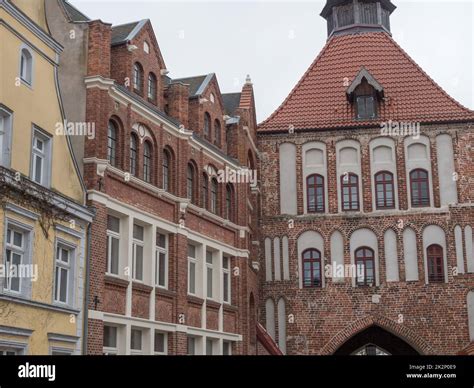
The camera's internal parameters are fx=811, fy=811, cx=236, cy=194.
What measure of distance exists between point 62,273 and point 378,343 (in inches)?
731

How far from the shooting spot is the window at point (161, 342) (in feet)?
75.9

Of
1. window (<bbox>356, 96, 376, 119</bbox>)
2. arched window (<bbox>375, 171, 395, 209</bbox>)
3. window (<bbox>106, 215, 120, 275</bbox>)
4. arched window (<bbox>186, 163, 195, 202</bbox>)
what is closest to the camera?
window (<bbox>106, 215, 120, 275</bbox>)

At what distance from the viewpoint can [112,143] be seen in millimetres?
21594

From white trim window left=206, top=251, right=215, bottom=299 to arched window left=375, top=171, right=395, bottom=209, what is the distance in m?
8.57

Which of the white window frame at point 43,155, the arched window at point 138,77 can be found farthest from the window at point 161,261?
the white window frame at point 43,155

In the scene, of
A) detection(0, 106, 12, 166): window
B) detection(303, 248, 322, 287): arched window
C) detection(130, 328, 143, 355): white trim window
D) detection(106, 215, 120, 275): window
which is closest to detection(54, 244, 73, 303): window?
detection(106, 215, 120, 275): window

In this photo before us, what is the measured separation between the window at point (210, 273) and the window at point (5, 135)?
1095 cm

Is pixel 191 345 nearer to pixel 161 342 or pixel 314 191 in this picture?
pixel 161 342

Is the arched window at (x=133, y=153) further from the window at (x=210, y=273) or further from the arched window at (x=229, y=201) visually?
the arched window at (x=229, y=201)

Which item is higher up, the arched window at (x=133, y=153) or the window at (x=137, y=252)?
the arched window at (x=133, y=153)

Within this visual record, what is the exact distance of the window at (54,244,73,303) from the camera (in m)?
18.5

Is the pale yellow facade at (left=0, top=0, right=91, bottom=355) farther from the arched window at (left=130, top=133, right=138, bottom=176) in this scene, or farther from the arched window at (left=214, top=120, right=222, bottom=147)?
the arched window at (left=214, top=120, right=222, bottom=147)

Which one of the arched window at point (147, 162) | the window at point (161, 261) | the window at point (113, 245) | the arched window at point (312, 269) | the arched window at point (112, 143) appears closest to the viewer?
the window at point (113, 245)
